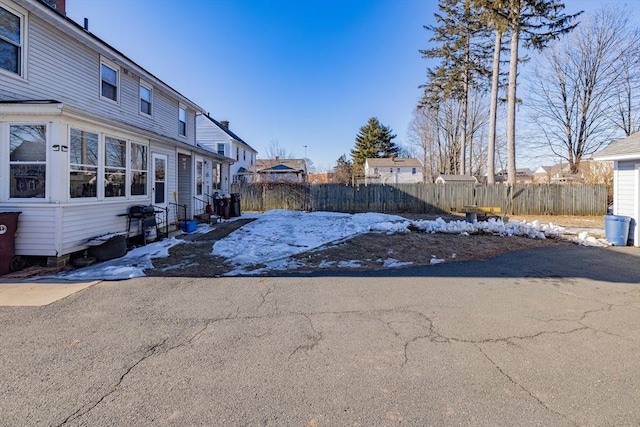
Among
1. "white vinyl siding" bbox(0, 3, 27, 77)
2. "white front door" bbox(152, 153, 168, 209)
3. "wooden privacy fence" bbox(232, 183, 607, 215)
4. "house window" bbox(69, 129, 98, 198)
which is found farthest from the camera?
"wooden privacy fence" bbox(232, 183, 607, 215)

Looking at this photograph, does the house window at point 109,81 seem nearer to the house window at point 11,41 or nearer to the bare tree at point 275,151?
the house window at point 11,41

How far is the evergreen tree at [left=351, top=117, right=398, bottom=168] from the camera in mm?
52406

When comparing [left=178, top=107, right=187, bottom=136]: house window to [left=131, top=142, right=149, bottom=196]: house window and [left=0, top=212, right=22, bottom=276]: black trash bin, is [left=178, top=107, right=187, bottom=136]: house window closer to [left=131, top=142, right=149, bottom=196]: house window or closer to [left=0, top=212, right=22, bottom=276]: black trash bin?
[left=131, top=142, right=149, bottom=196]: house window

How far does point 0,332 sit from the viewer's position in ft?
11.3

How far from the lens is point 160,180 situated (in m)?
10.6

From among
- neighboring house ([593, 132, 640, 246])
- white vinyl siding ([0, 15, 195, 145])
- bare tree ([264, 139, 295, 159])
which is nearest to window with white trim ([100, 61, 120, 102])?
white vinyl siding ([0, 15, 195, 145])

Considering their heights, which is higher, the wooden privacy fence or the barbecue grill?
the wooden privacy fence

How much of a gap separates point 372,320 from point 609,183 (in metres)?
23.1

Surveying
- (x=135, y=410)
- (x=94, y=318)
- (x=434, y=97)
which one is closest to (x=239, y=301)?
(x=94, y=318)

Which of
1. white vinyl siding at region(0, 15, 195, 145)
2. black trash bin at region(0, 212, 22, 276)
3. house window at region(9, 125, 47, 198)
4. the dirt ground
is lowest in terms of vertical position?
the dirt ground

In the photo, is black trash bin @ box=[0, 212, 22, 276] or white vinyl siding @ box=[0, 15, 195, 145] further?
white vinyl siding @ box=[0, 15, 195, 145]

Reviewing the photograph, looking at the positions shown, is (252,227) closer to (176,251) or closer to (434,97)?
(176,251)

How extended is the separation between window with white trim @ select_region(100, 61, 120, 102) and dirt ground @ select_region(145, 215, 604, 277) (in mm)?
4808

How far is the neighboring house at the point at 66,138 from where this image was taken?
614 cm
